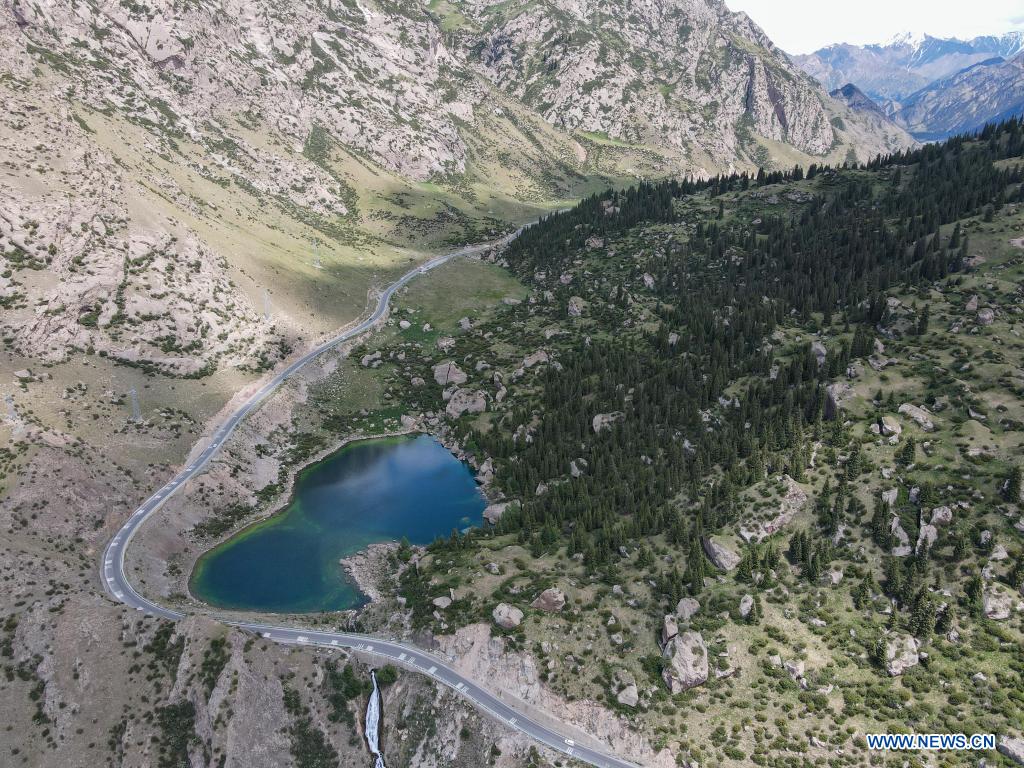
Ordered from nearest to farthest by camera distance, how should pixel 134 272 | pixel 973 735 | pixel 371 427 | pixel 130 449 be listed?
pixel 973 735 < pixel 130 449 < pixel 134 272 < pixel 371 427

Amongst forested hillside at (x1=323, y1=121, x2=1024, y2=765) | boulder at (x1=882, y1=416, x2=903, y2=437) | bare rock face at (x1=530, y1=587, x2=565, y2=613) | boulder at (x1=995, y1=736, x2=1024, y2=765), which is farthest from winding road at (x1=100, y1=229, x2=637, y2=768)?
boulder at (x1=882, y1=416, x2=903, y2=437)

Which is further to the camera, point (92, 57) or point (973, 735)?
point (92, 57)

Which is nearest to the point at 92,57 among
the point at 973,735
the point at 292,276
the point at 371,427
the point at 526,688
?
the point at 292,276

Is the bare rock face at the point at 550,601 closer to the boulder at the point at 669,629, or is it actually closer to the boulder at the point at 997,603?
the boulder at the point at 669,629

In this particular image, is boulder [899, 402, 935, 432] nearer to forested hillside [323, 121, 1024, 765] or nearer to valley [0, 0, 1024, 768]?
forested hillside [323, 121, 1024, 765]

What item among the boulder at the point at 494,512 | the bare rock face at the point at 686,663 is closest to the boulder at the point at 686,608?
the bare rock face at the point at 686,663

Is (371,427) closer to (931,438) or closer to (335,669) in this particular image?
(335,669)

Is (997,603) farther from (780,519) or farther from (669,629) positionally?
(669,629)
